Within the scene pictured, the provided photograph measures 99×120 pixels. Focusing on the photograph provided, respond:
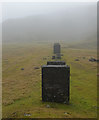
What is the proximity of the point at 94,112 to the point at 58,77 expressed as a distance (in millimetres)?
7070

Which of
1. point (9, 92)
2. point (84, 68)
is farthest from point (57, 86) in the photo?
point (84, 68)

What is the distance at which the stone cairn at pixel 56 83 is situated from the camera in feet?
76.3

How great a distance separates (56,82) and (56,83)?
150 millimetres

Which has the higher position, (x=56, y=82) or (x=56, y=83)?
(x=56, y=82)

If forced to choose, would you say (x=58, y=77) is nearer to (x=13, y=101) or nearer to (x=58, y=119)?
(x=58, y=119)

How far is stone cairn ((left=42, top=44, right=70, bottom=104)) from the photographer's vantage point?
76.3ft

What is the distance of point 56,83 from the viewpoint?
23.4 meters

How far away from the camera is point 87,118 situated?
768 inches

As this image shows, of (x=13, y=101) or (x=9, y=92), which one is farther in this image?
(x=9, y=92)

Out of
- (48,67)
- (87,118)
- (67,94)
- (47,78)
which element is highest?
(48,67)

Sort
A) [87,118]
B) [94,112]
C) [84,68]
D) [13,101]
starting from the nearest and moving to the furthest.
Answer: [87,118]
[94,112]
[13,101]
[84,68]

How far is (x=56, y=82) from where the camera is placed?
2342cm

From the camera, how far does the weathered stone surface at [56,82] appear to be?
23.2m

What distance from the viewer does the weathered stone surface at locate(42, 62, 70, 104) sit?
76.3ft
